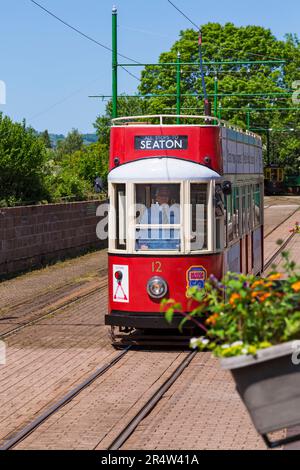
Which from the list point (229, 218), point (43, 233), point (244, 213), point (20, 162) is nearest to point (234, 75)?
point (20, 162)

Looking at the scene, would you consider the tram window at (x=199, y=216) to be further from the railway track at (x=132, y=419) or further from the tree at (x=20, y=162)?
the tree at (x=20, y=162)

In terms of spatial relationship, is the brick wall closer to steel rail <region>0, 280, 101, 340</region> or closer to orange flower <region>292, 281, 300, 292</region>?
steel rail <region>0, 280, 101, 340</region>

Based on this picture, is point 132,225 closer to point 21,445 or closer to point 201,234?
point 201,234

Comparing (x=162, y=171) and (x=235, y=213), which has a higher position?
(x=162, y=171)

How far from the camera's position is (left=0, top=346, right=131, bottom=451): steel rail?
29.4ft

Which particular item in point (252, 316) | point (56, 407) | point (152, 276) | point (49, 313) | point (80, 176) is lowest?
point (49, 313)

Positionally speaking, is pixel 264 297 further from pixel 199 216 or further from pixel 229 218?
pixel 229 218

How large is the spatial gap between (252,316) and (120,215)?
339 inches

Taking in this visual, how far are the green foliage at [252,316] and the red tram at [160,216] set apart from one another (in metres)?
7.73

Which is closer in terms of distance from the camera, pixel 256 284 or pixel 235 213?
pixel 256 284

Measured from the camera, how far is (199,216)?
45.1 ft

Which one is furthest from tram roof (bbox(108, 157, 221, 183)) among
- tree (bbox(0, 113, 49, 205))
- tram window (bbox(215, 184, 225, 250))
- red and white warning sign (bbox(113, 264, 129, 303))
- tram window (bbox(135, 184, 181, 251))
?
tree (bbox(0, 113, 49, 205))
